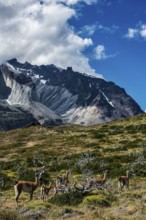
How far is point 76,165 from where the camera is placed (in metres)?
32.7

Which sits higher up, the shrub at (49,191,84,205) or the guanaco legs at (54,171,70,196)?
the guanaco legs at (54,171,70,196)

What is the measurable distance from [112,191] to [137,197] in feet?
9.12

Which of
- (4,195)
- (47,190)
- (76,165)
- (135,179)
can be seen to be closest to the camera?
(47,190)

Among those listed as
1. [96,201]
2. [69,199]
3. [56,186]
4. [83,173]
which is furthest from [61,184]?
[96,201]

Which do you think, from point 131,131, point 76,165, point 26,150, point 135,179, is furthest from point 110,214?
point 131,131

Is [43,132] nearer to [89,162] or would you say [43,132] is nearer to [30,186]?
[89,162]

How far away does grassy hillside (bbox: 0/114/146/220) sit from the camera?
16578mm

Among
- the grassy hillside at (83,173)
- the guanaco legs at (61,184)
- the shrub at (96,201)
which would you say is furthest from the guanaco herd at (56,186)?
the shrub at (96,201)

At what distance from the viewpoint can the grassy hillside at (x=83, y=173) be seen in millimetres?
16578

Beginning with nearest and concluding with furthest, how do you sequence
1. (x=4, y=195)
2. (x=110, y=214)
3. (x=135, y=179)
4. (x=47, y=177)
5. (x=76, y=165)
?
(x=110, y=214) → (x=4, y=195) → (x=135, y=179) → (x=47, y=177) → (x=76, y=165)

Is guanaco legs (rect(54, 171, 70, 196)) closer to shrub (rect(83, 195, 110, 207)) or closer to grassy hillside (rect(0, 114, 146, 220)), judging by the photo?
grassy hillside (rect(0, 114, 146, 220))

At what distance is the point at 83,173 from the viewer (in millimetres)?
27359

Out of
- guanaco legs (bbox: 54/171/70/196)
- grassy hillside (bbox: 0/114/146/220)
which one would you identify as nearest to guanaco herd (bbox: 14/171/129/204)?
guanaco legs (bbox: 54/171/70/196)

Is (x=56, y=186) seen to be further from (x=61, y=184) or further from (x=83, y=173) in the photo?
(x=83, y=173)
